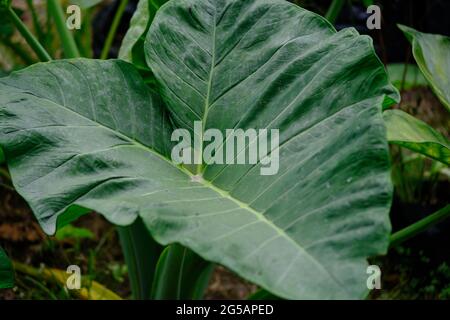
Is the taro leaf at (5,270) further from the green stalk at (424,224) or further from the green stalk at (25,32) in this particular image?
the green stalk at (424,224)

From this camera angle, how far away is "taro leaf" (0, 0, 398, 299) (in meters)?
0.73

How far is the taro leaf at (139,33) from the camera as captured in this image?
1.37 m

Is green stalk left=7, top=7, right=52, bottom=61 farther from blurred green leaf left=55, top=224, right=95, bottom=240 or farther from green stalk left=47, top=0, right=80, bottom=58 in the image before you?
blurred green leaf left=55, top=224, right=95, bottom=240

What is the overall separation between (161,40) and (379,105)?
438 mm

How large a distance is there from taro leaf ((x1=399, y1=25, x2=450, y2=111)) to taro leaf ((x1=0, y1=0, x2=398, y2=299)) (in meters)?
0.24

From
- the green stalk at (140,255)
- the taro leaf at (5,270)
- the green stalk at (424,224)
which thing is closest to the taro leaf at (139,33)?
A: the green stalk at (140,255)

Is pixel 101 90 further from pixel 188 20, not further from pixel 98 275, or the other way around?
pixel 98 275

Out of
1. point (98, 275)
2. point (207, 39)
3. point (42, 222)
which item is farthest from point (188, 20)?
point (98, 275)

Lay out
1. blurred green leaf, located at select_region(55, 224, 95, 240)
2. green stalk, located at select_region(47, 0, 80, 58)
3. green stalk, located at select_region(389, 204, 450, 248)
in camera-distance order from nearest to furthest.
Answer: green stalk, located at select_region(389, 204, 450, 248)
green stalk, located at select_region(47, 0, 80, 58)
blurred green leaf, located at select_region(55, 224, 95, 240)

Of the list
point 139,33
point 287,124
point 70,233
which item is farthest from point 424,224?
point 70,233

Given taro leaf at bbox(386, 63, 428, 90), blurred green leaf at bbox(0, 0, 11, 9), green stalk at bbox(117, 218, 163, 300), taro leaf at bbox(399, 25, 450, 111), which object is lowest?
green stalk at bbox(117, 218, 163, 300)

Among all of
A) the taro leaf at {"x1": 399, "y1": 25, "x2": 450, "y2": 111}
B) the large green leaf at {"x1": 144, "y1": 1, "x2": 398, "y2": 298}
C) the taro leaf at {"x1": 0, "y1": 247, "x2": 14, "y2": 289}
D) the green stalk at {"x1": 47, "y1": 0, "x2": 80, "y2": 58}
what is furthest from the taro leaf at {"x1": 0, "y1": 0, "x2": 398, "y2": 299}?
the green stalk at {"x1": 47, "y1": 0, "x2": 80, "y2": 58}

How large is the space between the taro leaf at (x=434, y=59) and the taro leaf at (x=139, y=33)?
0.53 metres

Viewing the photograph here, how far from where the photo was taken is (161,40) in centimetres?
114
